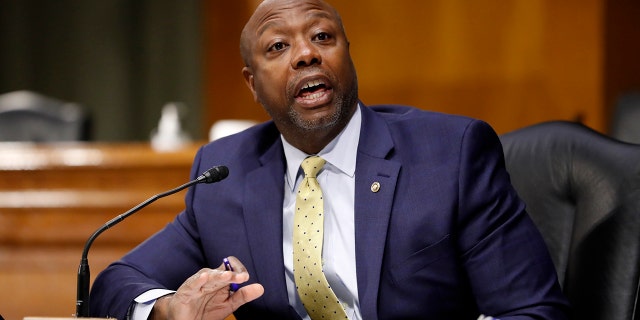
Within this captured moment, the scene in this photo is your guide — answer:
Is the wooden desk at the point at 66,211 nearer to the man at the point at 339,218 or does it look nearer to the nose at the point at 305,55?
the man at the point at 339,218

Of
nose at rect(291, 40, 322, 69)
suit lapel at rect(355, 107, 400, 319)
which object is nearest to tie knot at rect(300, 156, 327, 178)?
suit lapel at rect(355, 107, 400, 319)

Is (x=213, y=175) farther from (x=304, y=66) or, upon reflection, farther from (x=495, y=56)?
(x=495, y=56)

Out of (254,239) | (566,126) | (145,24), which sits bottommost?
(254,239)

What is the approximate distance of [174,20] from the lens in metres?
6.66

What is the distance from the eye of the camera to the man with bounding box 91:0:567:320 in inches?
69.4

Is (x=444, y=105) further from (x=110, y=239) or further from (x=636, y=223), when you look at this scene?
(x=636, y=223)

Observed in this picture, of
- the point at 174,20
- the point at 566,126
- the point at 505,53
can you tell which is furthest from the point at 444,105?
the point at 566,126

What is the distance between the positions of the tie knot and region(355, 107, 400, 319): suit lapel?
0.10 metres

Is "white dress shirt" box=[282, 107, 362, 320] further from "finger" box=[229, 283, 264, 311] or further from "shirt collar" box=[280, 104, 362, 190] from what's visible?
"finger" box=[229, 283, 264, 311]

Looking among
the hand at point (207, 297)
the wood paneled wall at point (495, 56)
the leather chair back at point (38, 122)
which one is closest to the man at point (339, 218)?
the hand at point (207, 297)

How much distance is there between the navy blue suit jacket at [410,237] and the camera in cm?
176

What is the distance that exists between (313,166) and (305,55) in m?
0.27

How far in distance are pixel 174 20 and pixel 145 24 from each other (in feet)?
0.83

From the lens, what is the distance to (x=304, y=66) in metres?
1.97
